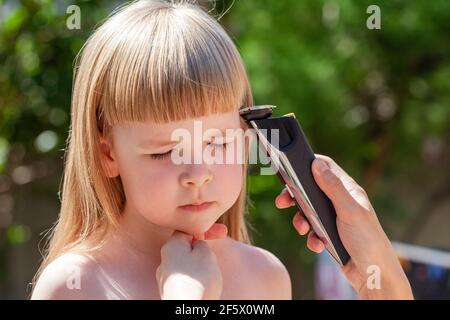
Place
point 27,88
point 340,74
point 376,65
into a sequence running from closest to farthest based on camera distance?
point 27,88
point 340,74
point 376,65

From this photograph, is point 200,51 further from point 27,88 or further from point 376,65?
point 376,65

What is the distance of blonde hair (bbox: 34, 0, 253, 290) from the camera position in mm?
1163

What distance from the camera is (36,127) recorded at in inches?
123

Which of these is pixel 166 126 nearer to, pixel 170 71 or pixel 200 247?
pixel 170 71

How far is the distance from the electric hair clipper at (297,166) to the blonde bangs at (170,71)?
7 centimetres

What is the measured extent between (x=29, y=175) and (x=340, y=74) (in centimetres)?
155

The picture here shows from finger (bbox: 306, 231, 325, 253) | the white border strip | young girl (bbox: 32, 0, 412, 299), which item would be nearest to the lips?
young girl (bbox: 32, 0, 412, 299)

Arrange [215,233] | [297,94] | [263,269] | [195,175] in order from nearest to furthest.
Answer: [195,175]
[215,233]
[263,269]
[297,94]

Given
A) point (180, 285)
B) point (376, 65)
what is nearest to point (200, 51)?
point (180, 285)

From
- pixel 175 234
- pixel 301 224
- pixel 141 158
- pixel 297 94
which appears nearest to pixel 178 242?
pixel 175 234

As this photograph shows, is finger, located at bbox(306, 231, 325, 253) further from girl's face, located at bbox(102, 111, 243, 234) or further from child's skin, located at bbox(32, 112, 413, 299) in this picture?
girl's face, located at bbox(102, 111, 243, 234)

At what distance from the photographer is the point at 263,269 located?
4.70ft

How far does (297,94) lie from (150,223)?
205 centimetres

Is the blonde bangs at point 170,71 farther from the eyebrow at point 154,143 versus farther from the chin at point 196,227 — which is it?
the chin at point 196,227
